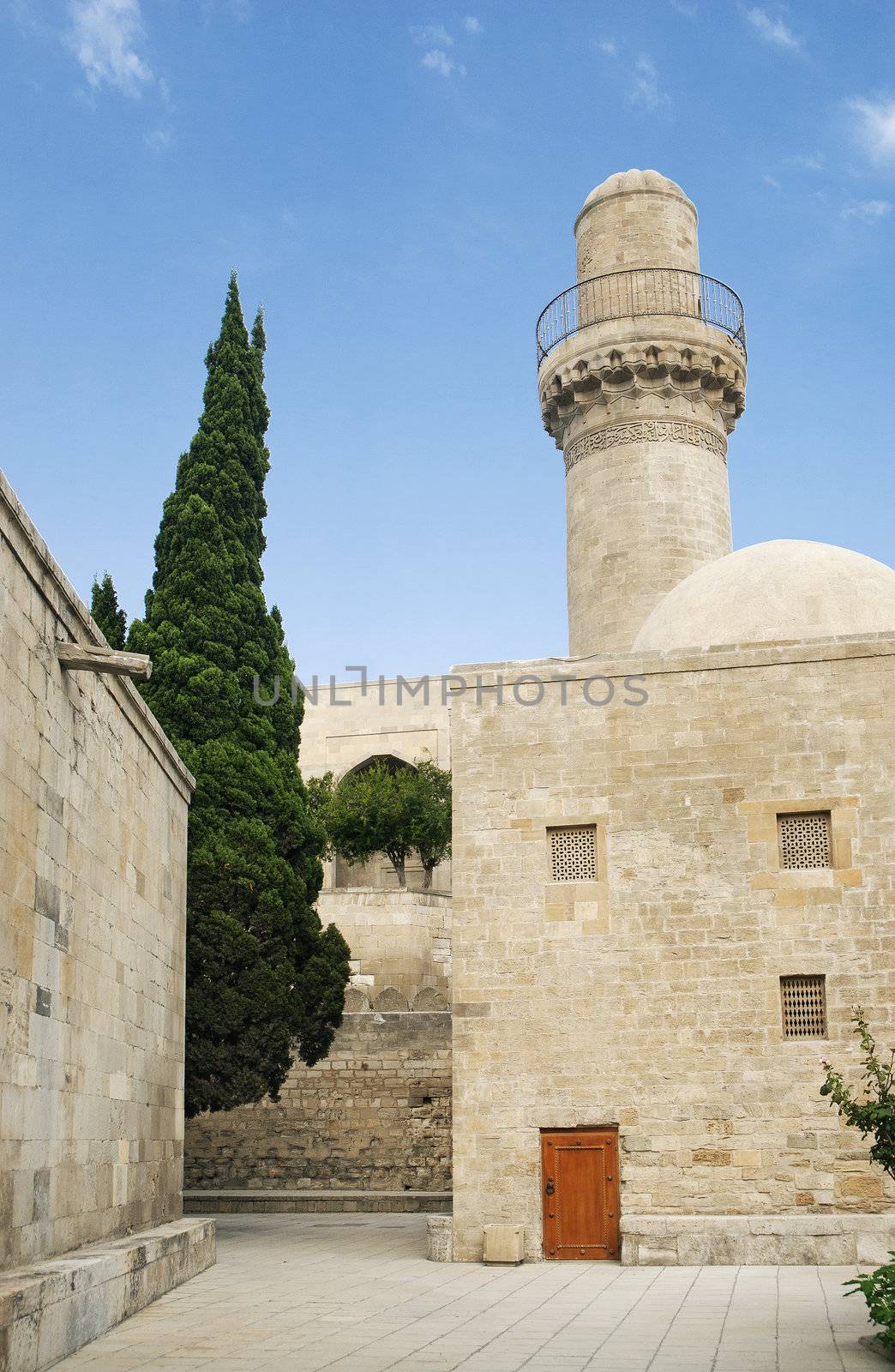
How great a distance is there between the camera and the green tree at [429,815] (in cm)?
2853

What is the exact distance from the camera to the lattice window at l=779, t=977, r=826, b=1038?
12.0 meters

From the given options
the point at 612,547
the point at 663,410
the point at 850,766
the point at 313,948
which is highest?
the point at 663,410

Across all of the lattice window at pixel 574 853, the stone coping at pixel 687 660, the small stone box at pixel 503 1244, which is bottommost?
the small stone box at pixel 503 1244

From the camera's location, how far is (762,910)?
1225 centimetres

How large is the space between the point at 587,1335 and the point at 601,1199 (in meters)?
4.00

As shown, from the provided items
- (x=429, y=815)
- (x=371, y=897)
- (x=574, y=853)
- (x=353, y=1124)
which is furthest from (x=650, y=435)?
(x=429, y=815)

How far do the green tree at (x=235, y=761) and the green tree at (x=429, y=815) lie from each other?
11.8 m

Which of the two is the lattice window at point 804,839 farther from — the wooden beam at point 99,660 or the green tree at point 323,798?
the green tree at point 323,798

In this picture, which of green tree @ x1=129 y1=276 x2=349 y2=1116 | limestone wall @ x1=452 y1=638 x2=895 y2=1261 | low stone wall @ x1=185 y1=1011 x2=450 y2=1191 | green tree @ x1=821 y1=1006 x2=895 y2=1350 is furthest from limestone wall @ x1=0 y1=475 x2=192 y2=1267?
low stone wall @ x1=185 y1=1011 x2=450 y2=1191

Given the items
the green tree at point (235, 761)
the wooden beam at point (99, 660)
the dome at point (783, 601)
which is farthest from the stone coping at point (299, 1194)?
the wooden beam at point (99, 660)

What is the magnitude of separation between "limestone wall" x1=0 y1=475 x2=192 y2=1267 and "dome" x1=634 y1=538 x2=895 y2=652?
5214 millimetres

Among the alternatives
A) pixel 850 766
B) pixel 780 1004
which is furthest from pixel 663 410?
pixel 780 1004

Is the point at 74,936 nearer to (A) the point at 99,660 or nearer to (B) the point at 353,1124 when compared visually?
(A) the point at 99,660

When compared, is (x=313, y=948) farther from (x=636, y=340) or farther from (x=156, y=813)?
(x=636, y=340)
